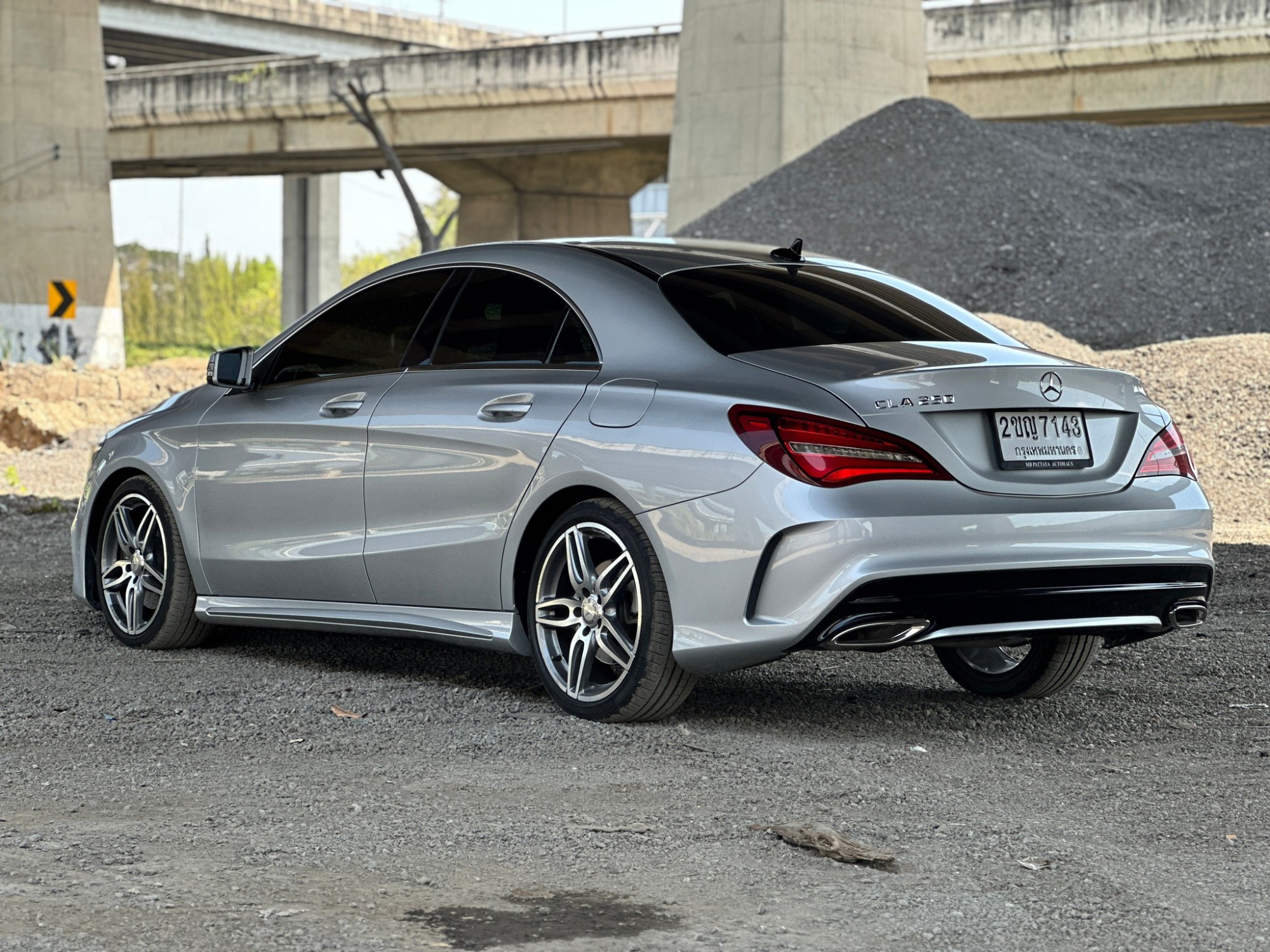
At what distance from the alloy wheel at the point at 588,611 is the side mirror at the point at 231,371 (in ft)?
6.11

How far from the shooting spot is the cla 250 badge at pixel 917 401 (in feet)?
16.4

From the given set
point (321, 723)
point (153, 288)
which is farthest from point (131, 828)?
point (153, 288)

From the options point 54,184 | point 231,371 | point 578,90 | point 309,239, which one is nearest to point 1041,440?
point 231,371

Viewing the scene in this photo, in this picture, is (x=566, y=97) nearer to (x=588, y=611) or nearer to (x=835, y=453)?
(x=588, y=611)

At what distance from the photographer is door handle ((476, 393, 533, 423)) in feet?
18.6

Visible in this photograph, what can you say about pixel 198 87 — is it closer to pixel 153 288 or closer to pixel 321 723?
pixel 153 288

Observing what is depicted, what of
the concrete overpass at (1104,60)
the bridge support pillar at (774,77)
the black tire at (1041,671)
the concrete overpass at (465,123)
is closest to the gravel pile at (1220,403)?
the black tire at (1041,671)

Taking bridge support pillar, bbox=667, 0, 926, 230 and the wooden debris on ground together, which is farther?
bridge support pillar, bbox=667, 0, 926, 230

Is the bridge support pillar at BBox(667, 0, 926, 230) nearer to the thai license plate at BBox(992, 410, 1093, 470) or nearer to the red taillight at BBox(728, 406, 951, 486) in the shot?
the thai license plate at BBox(992, 410, 1093, 470)

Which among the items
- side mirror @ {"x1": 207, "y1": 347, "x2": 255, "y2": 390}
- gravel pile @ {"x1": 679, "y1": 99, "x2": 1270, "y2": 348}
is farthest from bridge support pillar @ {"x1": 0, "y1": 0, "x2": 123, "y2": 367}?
side mirror @ {"x1": 207, "y1": 347, "x2": 255, "y2": 390}

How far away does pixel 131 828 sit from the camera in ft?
13.9

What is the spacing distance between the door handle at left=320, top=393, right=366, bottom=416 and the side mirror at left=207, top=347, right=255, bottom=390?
1.79 ft

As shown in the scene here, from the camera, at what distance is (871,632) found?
4.92 metres

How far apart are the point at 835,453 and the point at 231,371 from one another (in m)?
2.82
